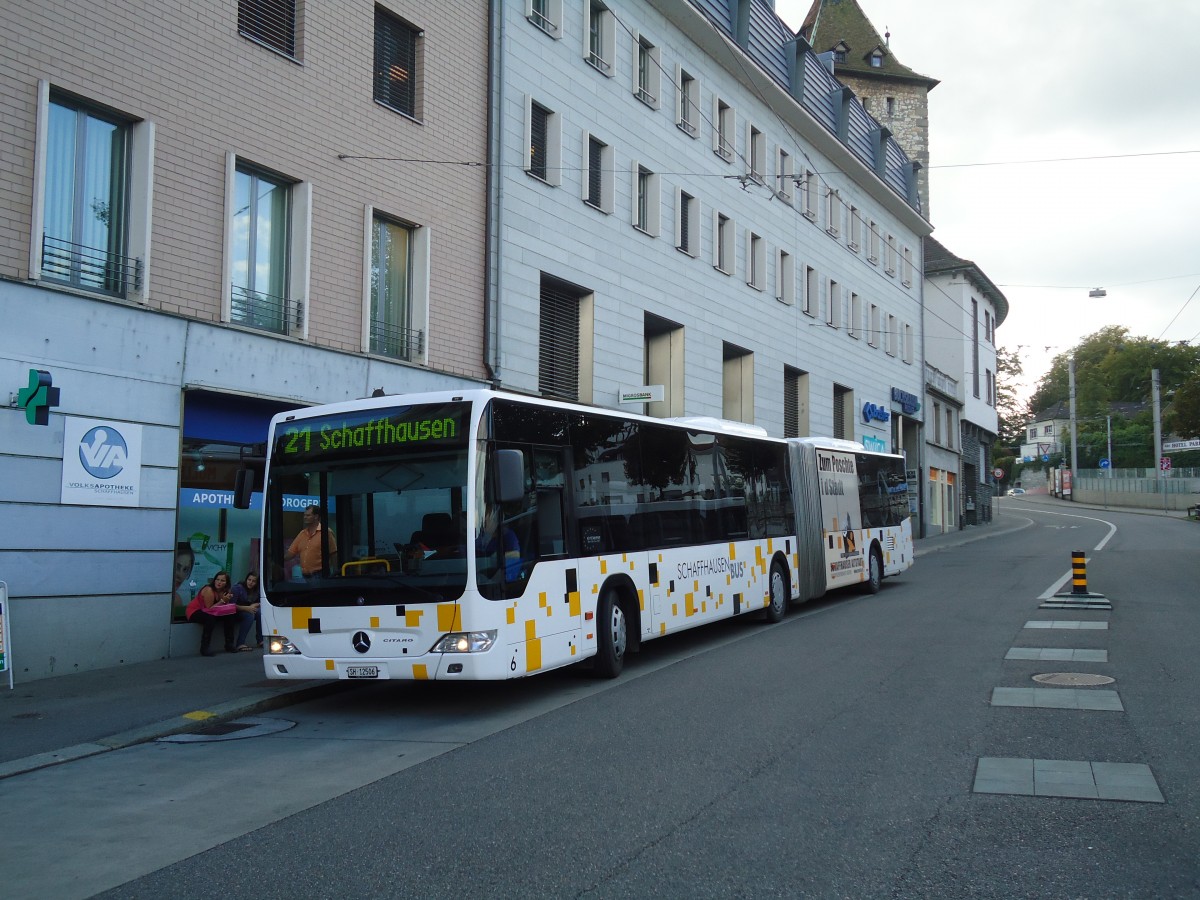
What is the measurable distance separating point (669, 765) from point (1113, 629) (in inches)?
361

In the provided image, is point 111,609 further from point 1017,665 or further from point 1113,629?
point 1113,629

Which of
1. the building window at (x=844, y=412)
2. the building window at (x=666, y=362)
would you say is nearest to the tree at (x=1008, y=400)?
the building window at (x=844, y=412)

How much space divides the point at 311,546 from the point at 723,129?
22.6 meters

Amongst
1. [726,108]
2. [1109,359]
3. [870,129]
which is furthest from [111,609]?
[1109,359]

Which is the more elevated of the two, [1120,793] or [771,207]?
[771,207]

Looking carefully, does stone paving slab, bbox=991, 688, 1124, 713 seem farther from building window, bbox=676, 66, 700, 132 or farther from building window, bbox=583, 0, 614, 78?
building window, bbox=676, 66, 700, 132

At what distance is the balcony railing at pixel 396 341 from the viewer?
17266 mm

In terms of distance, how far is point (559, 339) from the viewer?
73.9ft

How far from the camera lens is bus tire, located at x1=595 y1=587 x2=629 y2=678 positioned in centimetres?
1133

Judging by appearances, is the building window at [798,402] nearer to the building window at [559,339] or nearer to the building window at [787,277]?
the building window at [787,277]

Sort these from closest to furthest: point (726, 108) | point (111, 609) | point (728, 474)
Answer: point (111, 609) → point (728, 474) → point (726, 108)

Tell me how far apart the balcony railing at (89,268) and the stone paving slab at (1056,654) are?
10813mm

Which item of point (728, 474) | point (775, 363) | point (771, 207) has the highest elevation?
point (771, 207)

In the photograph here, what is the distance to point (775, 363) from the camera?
107 feet
